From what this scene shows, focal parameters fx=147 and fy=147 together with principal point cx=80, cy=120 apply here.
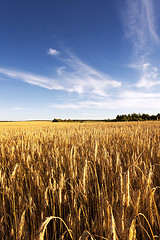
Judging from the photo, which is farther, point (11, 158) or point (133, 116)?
point (133, 116)

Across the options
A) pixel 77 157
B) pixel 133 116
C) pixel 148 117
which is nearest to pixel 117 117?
pixel 133 116

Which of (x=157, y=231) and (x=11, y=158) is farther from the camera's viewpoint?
(x=11, y=158)

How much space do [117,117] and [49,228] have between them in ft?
89.9

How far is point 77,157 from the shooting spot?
7.54 feet

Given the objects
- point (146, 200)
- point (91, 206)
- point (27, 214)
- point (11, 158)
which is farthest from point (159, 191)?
point (11, 158)

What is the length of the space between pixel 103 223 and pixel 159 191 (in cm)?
88

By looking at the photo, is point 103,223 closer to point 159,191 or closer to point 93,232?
point 93,232

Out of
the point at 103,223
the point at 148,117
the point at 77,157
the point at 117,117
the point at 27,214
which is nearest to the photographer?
the point at 103,223

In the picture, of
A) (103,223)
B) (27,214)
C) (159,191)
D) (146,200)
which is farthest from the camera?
(159,191)

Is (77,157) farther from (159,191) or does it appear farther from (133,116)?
(133,116)

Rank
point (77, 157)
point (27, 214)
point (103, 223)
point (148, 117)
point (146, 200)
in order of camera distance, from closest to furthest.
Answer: point (103, 223) < point (146, 200) < point (27, 214) < point (77, 157) < point (148, 117)

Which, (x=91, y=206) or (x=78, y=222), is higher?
(x=78, y=222)

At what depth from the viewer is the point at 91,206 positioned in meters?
1.38

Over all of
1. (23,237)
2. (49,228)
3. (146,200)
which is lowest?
(49,228)
